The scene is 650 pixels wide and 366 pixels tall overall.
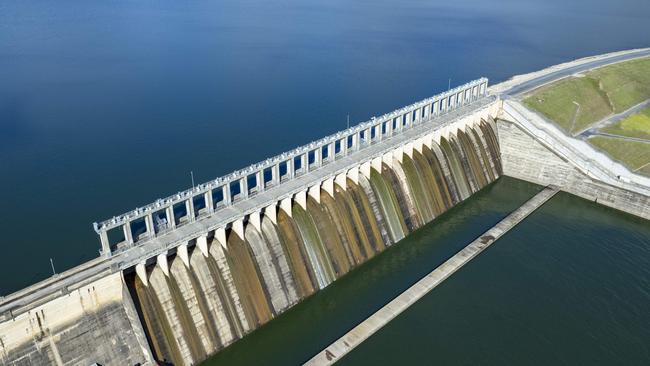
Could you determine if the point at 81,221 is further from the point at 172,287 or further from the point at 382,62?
the point at 382,62

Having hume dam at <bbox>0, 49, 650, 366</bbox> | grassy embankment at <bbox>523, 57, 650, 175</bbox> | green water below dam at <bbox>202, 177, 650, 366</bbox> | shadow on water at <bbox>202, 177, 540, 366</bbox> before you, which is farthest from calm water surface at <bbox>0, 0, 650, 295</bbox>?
green water below dam at <bbox>202, 177, 650, 366</bbox>

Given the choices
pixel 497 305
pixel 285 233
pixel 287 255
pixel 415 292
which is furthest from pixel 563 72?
pixel 287 255

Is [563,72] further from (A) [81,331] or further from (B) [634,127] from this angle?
(A) [81,331]

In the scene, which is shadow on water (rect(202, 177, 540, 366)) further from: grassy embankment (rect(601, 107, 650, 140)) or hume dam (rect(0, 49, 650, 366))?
grassy embankment (rect(601, 107, 650, 140))

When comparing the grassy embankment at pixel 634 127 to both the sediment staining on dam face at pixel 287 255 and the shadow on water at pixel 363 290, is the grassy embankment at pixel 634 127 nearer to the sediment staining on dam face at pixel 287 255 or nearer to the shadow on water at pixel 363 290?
the shadow on water at pixel 363 290

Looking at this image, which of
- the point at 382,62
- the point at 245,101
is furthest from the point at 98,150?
the point at 382,62
